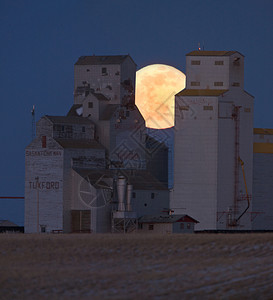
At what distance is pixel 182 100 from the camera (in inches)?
3531

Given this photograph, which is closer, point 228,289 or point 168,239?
point 228,289

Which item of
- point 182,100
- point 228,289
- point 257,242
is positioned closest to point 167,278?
point 228,289

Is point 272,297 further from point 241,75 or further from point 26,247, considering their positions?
point 241,75

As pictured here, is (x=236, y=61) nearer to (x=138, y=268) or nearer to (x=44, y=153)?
(x=44, y=153)

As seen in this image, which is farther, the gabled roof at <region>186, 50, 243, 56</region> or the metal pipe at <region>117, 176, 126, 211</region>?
the gabled roof at <region>186, 50, 243, 56</region>

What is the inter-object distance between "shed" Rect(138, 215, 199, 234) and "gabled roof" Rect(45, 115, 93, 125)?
10.5 metres

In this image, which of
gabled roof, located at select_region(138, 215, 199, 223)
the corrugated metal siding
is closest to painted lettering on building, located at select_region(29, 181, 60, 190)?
gabled roof, located at select_region(138, 215, 199, 223)

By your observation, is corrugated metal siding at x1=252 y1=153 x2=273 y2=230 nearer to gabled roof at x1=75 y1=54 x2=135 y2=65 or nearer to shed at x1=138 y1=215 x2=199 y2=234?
shed at x1=138 y1=215 x2=199 y2=234

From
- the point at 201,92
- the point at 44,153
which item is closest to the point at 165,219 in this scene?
the point at 44,153

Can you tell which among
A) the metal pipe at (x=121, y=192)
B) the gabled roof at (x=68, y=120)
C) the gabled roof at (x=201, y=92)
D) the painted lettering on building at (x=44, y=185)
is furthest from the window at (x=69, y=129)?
the gabled roof at (x=201, y=92)

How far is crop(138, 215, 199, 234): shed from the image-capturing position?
8166cm

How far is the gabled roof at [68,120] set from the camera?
84050mm

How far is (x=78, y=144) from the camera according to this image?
84.2 m

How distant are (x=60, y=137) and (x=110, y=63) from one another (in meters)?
12.1
